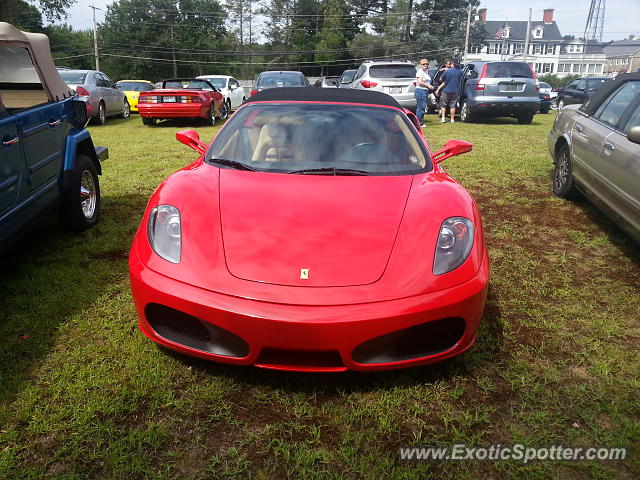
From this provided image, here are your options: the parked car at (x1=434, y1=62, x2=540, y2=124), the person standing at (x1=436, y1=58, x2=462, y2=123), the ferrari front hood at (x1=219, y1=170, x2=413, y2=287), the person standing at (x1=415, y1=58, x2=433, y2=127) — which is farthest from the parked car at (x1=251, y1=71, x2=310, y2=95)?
the ferrari front hood at (x1=219, y1=170, x2=413, y2=287)

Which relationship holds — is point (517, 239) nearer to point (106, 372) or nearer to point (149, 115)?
point (106, 372)

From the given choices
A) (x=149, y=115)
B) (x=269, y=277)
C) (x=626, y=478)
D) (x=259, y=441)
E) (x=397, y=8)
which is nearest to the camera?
(x=626, y=478)

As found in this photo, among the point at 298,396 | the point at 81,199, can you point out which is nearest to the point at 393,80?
the point at 81,199

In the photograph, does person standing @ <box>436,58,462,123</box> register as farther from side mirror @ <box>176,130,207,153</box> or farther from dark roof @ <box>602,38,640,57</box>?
dark roof @ <box>602,38,640,57</box>

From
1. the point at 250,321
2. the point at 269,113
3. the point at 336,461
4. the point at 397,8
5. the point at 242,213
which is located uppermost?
the point at 397,8

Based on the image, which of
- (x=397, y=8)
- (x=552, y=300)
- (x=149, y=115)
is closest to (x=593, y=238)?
(x=552, y=300)

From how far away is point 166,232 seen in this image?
2.53 meters

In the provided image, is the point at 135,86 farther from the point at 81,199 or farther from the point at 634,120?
the point at 634,120

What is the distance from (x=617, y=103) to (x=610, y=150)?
75 centimetres

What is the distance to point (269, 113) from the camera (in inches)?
139

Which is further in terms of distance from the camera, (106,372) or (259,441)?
(106,372)

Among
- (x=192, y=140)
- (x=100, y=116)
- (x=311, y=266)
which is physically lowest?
(x=100, y=116)

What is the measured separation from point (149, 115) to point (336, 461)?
42.0 feet

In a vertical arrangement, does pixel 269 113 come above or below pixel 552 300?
above
